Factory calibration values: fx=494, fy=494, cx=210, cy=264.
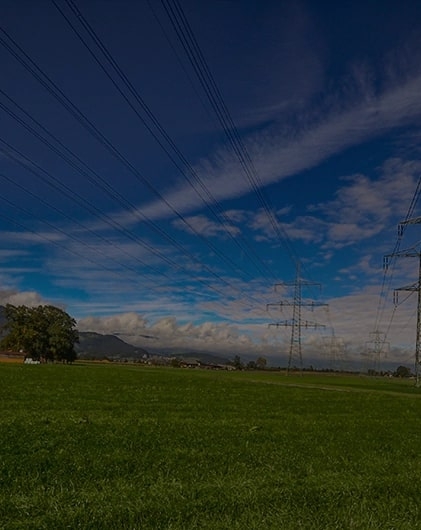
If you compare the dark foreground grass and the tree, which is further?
the tree

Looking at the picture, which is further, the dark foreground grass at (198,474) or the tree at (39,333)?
the tree at (39,333)

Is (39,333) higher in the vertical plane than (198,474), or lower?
higher

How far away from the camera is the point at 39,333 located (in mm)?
139750

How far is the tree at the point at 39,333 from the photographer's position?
13775 cm

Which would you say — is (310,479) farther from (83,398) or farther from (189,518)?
(83,398)

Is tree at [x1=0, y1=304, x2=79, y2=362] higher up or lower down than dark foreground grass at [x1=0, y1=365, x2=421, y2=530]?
higher up

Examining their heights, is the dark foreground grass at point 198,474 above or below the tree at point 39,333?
below

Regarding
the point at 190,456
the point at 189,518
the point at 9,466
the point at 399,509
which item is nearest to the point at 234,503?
the point at 189,518

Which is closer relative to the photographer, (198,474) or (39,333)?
(198,474)

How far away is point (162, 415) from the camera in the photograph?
19.2 metres

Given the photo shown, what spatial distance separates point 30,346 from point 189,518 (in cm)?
14185

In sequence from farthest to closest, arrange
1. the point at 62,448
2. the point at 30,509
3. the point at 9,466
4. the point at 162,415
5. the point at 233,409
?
the point at 233,409 → the point at 162,415 → the point at 62,448 → the point at 9,466 → the point at 30,509

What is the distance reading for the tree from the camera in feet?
452

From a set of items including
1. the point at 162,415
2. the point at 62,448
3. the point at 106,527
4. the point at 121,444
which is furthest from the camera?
the point at 162,415
